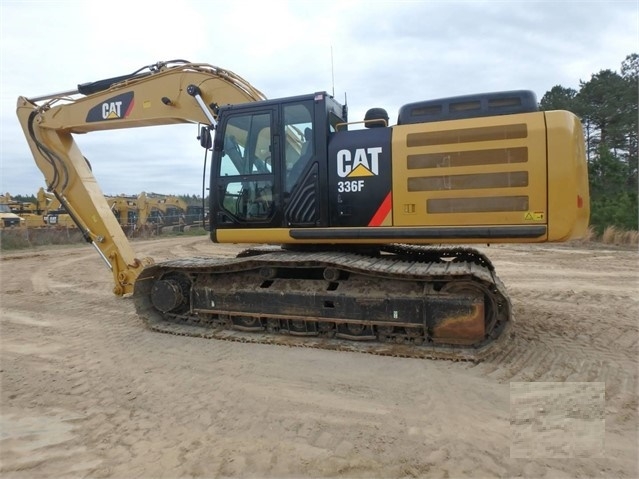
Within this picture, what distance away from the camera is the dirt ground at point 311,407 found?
9.53ft

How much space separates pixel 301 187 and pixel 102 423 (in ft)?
10.4

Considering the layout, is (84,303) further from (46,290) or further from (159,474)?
(159,474)

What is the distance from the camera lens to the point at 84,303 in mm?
8023

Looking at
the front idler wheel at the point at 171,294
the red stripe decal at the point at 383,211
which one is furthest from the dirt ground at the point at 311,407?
the red stripe decal at the point at 383,211

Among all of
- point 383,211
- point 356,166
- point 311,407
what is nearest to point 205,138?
point 356,166

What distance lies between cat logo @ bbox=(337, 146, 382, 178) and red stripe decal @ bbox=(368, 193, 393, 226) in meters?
0.33

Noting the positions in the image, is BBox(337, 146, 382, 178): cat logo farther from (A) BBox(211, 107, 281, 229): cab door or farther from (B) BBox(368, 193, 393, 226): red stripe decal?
Result: (A) BBox(211, 107, 281, 229): cab door

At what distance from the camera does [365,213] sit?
16.6 feet

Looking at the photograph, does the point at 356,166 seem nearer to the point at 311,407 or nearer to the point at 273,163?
the point at 273,163

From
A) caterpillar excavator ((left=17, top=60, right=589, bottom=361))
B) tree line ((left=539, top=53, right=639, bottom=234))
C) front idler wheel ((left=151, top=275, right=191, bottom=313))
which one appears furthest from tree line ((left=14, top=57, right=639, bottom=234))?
front idler wheel ((left=151, top=275, right=191, bottom=313))

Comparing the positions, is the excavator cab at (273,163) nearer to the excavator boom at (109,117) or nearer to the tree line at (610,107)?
the excavator boom at (109,117)

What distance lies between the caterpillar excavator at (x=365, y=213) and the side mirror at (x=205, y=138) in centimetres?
1

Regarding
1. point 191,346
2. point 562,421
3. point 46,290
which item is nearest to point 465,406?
point 562,421

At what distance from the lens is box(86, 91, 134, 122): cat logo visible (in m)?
6.88
